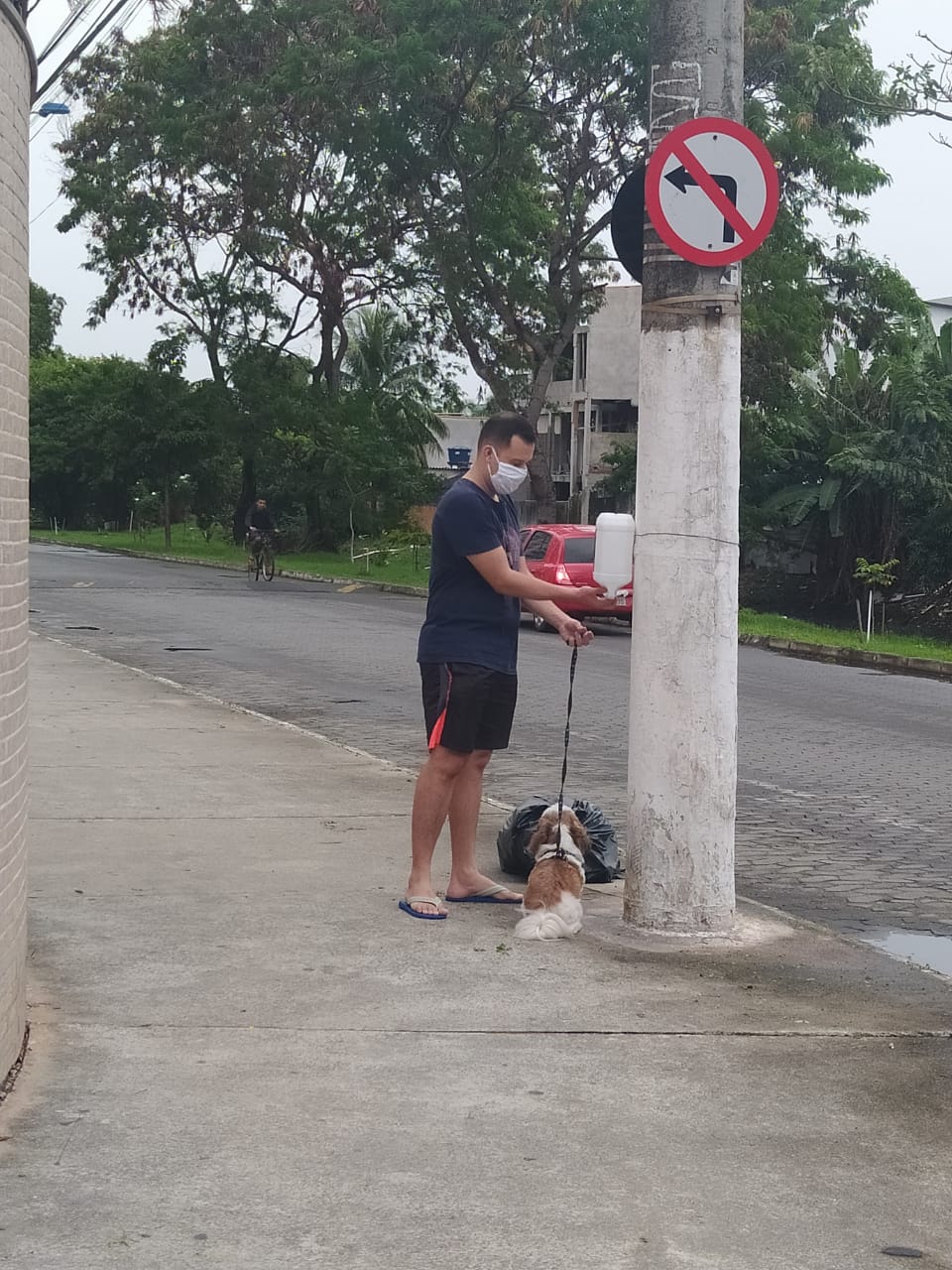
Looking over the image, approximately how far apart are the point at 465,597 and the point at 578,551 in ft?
59.5

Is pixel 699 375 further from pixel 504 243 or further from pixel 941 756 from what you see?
pixel 504 243

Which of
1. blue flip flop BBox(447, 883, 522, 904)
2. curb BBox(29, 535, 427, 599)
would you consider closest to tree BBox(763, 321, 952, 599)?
curb BBox(29, 535, 427, 599)

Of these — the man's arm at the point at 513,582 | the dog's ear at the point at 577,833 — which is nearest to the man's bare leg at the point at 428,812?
the dog's ear at the point at 577,833

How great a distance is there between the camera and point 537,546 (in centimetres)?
2516

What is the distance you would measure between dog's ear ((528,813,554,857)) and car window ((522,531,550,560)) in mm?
17771

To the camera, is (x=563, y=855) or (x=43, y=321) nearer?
(x=563, y=855)

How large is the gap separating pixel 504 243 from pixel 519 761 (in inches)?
Answer: 959

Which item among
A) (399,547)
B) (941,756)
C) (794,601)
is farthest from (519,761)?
(399,547)

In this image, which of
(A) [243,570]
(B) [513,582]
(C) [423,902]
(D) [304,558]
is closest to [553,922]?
(C) [423,902]

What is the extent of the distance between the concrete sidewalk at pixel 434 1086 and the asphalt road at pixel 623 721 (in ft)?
4.68

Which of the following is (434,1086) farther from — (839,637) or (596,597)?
(839,637)

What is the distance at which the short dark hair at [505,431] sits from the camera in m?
6.36

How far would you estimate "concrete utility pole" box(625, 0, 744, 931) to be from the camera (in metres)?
6.17

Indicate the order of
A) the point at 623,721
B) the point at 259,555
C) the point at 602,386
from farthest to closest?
the point at 602,386
the point at 259,555
the point at 623,721
